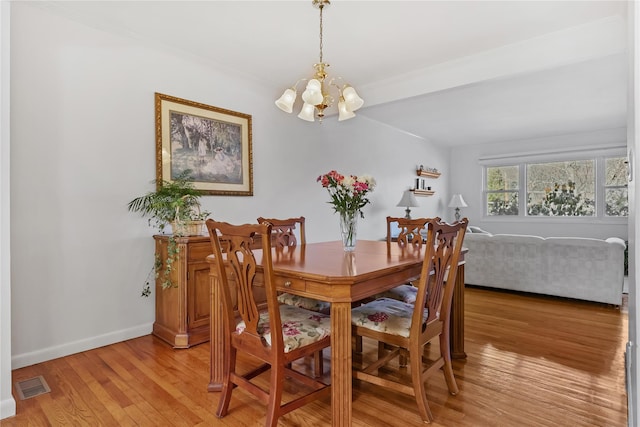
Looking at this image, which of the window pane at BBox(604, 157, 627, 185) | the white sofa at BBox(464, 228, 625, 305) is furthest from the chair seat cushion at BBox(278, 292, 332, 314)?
the window pane at BBox(604, 157, 627, 185)

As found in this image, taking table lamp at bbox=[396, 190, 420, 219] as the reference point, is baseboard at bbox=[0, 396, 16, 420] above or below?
below

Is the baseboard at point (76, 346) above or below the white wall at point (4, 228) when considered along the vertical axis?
below

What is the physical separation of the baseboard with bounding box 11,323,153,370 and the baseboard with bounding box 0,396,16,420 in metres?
0.63

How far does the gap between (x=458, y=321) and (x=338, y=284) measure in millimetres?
1382

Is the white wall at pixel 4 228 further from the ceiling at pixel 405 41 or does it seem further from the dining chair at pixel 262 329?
the dining chair at pixel 262 329

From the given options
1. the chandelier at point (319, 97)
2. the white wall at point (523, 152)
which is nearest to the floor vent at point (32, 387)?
the chandelier at point (319, 97)

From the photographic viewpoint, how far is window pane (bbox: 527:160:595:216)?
20.7ft

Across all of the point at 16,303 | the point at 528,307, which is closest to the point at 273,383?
the point at 16,303

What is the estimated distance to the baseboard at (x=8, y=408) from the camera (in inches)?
71.1

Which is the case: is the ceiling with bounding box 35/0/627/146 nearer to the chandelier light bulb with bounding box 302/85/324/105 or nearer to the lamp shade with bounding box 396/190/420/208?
the chandelier light bulb with bounding box 302/85/324/105

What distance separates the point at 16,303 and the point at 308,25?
285 cm

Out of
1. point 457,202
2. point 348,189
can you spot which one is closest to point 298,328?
point 348,189

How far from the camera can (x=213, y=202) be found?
3.45 metres

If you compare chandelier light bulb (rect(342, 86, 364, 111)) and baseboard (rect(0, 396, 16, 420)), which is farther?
chandelier light bulb (rect(342, 86, 364, 111))
